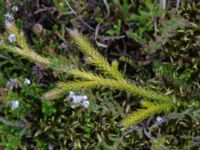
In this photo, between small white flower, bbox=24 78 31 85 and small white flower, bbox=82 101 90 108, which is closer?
small white flower, bbox=82 101 90 108

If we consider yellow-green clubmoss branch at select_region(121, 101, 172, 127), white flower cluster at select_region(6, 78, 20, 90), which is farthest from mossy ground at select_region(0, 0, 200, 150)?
yellow-green clubmoss branch at select_region(121, 101, 172, 127)

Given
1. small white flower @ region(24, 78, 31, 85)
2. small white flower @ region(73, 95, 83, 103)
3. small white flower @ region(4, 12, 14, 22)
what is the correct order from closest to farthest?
small white flower @ region(73, 95, 83, 103) < small white flower @ region(24, 78, 31, 85) < small white flower @ region(4, 12, 14, 22)

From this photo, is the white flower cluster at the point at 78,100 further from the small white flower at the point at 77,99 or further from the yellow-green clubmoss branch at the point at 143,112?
the yellow-green clubmoss branch at the point at 143,112

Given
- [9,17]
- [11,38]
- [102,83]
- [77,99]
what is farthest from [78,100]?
[9,17]

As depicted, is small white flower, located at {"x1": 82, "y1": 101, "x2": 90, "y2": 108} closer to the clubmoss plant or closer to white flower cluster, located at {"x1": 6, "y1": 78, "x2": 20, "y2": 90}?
the clubmoss plant

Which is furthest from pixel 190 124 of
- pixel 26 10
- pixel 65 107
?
pixel 26 10

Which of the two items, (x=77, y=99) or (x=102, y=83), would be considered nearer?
(x=102, y=83)

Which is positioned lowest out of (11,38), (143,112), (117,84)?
(143,112)

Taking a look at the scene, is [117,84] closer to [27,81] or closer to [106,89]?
[106,89]

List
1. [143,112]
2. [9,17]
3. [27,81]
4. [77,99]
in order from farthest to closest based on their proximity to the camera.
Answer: [9,17] → [27,81] → [77,99] → [143,112]
